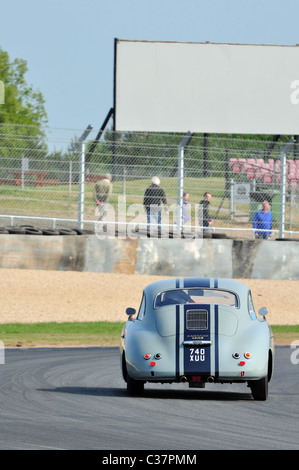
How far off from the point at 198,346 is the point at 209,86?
2985 cm

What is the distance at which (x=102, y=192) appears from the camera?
22766mm

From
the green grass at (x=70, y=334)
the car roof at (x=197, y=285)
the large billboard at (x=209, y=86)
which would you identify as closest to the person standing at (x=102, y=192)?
the green grass at (x=70, y=334)

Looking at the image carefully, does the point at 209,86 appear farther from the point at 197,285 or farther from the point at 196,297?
the point at 197,285

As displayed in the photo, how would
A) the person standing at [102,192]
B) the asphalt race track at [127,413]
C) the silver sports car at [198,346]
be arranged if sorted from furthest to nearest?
1. the person standing at [102,192]
2. the silver sports car at [198,346]
3. the asphalt race track at [127,413]

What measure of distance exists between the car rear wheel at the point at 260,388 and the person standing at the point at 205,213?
12310mm

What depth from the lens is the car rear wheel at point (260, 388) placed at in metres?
10.4

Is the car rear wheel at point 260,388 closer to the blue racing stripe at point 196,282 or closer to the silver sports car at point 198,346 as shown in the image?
the silver sports car at point 198,346

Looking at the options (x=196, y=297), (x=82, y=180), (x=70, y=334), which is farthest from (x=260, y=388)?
(x=82, y=180)

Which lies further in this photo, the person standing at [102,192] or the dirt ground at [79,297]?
the person standing at [102,192]

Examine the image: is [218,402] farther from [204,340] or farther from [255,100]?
[255,100]

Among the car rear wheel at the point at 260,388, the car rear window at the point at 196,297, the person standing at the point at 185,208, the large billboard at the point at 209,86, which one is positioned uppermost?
the large billboard at the point at 209,86

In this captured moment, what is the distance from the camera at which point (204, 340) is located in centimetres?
1016

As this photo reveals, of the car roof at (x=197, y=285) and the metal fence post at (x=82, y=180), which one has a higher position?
the metal fence post at (x=82, y=180)

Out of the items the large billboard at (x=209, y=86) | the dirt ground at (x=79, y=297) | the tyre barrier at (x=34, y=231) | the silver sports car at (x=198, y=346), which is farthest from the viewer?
the large billboard at (x=209, y=86)
